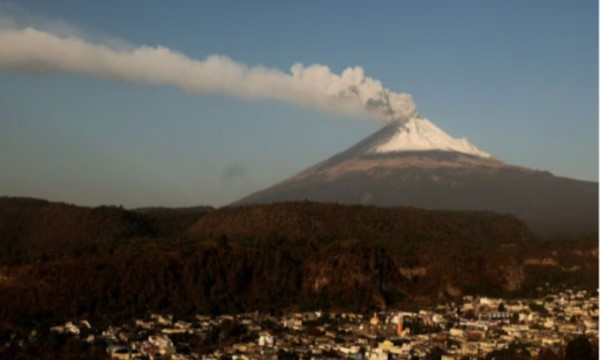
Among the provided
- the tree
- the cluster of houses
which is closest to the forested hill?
the cluster of houses

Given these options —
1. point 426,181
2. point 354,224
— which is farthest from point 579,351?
point 426,181

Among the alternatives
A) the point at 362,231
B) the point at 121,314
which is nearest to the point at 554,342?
the point at 121,314

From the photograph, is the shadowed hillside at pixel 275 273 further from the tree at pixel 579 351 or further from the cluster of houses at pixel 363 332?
the tree at pixel 579 351

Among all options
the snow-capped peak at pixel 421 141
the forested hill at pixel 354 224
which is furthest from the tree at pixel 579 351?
the snow-capped peak at pixel 421 141

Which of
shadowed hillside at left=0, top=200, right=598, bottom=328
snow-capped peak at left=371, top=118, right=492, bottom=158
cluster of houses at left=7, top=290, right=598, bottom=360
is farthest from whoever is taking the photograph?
snow-capped peak at left=371, top=118, right=492, bottom=158

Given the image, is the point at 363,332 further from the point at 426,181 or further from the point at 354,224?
the point at 426,181

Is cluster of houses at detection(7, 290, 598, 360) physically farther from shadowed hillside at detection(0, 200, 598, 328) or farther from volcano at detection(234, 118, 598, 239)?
volcano at detection(234, 118, 598, 239)

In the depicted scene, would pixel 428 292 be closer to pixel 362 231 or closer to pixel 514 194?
pixel 362 231
